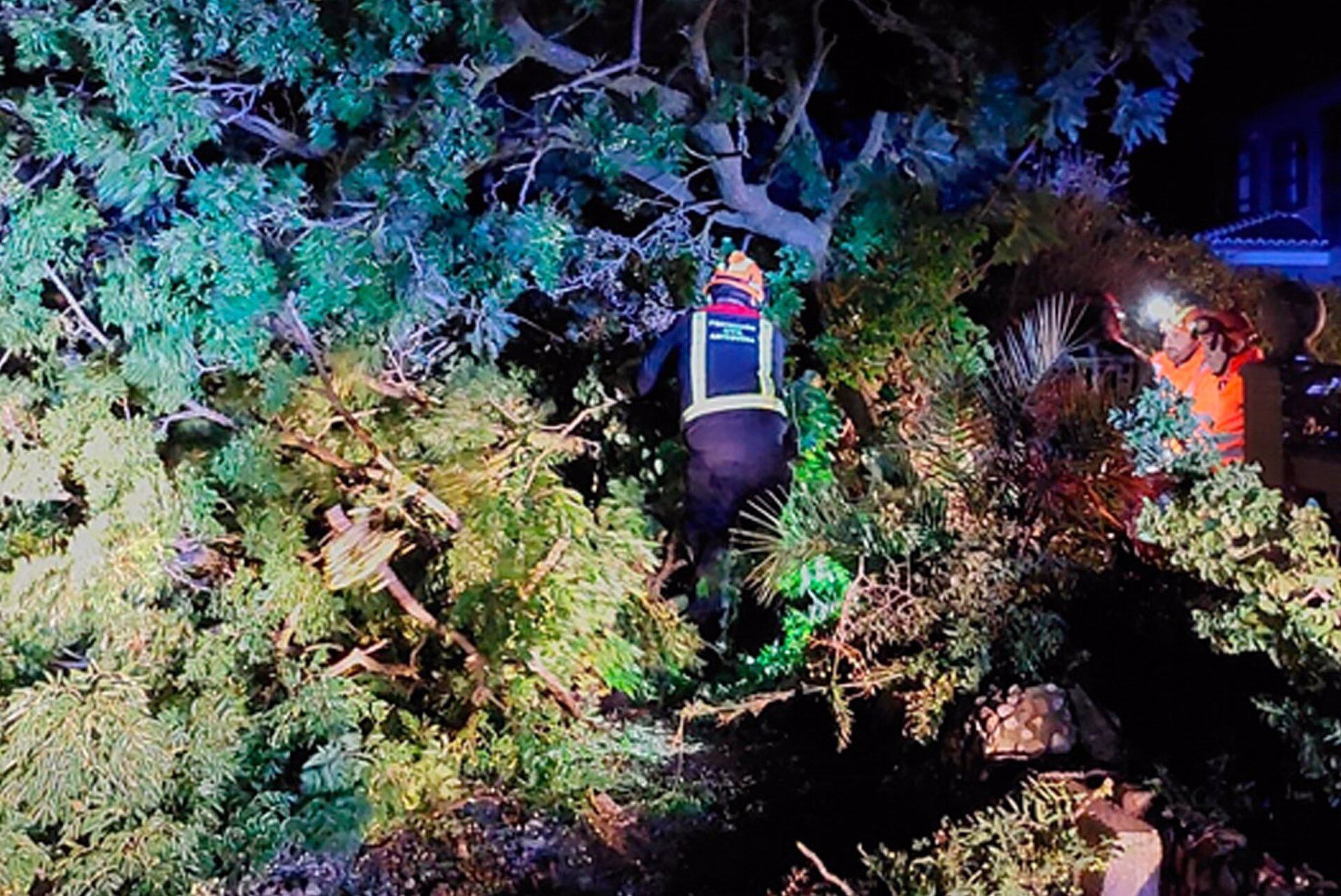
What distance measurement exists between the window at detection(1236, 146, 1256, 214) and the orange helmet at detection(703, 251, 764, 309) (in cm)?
1573

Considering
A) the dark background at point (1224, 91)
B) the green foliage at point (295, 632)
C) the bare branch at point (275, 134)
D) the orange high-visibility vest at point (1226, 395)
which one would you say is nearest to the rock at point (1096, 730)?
the green foliage at point (295, 632)

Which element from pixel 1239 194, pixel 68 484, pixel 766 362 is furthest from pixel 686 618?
pixel 1239 194

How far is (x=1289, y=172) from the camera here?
60.2ft

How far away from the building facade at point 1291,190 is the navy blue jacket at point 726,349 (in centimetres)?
996

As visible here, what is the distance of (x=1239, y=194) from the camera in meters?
20.0

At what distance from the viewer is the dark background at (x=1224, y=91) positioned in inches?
633

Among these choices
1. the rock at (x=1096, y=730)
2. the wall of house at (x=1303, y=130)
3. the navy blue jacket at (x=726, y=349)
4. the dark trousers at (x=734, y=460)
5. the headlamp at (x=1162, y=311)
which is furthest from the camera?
the wall of house at (x=1303, y=130)

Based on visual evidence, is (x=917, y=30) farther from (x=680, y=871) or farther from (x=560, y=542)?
(x=680, y=871)

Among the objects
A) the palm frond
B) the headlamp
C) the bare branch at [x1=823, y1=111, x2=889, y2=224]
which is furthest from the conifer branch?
the headlamp

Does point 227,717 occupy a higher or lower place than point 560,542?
lower

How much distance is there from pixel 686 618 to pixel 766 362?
1.42 m

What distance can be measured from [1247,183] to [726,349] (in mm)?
16220

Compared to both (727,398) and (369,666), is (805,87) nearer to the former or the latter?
(727,398)

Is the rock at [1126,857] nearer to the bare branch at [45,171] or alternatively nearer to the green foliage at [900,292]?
the green foliage at [900,292]
